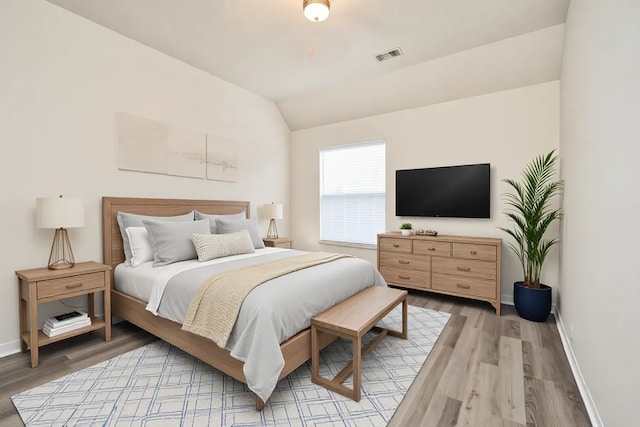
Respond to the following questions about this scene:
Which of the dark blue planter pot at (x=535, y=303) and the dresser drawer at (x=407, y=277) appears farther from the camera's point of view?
the dresser drawer at (x=407, y=277)

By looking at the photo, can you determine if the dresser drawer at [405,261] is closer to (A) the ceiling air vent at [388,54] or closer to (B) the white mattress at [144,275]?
(B) the white mattress at [144,275]

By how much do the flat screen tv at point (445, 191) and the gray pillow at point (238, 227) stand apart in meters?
2.02

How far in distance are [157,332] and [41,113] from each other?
82.7 inches

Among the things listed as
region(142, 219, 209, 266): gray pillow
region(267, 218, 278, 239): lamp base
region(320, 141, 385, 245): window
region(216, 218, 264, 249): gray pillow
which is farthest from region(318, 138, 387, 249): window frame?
region(142, 219, 209, 266): gray pillow

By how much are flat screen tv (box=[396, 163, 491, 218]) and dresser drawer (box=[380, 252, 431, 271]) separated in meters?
0.65

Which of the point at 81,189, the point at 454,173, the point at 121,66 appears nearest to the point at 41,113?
the point at 81,189

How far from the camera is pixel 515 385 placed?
1911 millimetres

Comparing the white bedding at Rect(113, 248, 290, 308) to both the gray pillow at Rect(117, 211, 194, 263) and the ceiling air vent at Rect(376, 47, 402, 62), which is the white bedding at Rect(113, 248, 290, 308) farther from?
the ceiling air vent at Rect(376, 47, 402, 62)

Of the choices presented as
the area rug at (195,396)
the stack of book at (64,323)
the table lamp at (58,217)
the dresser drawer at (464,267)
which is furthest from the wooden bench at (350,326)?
the table lamp at (58,217)

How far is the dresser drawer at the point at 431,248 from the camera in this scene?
3.46m

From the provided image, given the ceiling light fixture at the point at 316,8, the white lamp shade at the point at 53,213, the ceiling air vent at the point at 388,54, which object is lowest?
the white lamp shade at the point at 53,213

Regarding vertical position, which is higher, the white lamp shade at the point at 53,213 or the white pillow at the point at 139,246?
the white lamp shade at the point at 53,213

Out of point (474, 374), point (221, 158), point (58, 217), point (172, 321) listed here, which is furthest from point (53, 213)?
point (474, 374)

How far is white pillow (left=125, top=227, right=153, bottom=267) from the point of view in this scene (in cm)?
279
